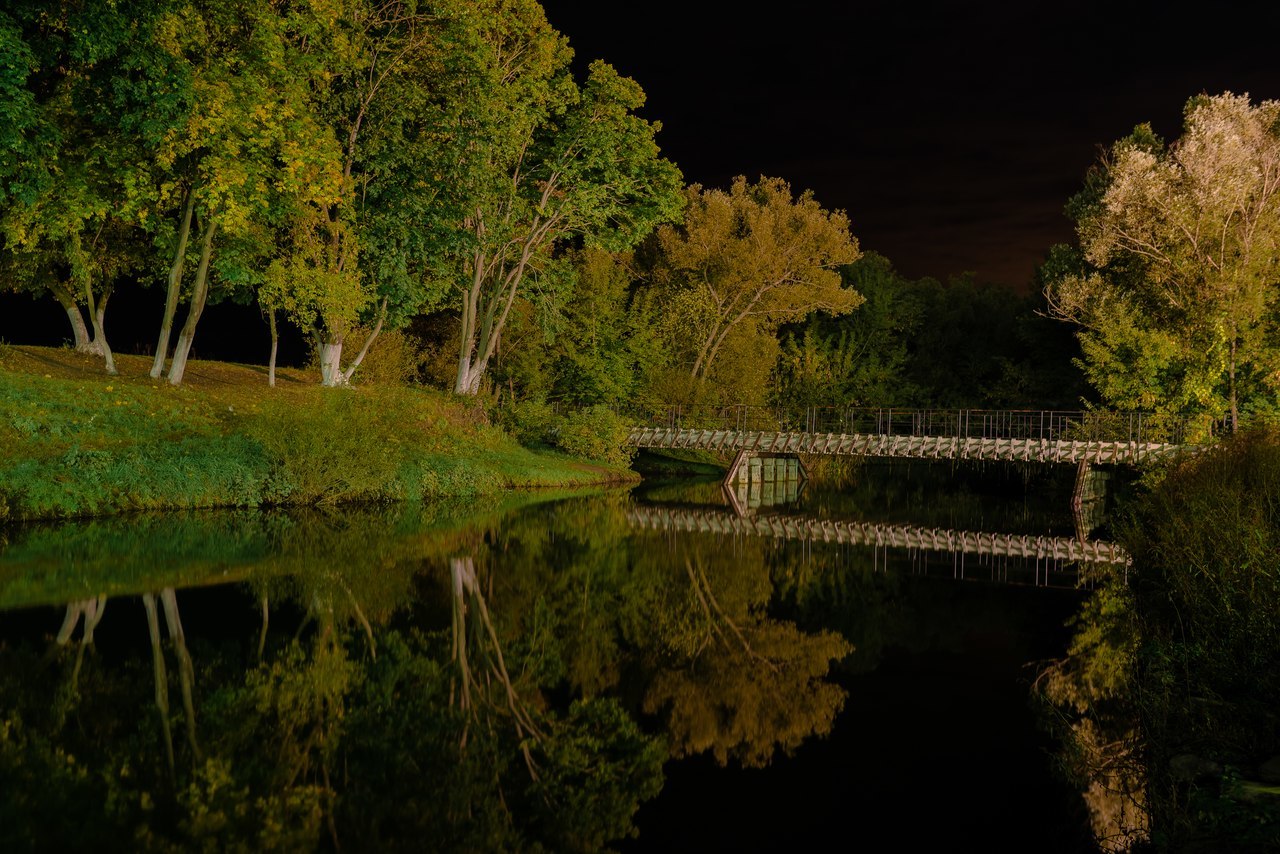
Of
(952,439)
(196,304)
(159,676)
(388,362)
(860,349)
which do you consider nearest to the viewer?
(159,676)

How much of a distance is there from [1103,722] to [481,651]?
7.49 meters

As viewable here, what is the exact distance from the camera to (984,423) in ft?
141

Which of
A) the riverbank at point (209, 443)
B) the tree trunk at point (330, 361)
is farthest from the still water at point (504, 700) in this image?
the tree trunk at point (330, 361)

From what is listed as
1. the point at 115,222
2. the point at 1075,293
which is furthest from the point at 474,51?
the point at 1075,293

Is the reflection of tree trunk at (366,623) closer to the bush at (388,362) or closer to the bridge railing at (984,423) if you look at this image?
the bridge railing at (984,423)

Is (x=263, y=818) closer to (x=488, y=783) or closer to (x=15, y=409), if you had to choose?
(x=488, y=783)

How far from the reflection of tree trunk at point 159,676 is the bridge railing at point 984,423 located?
2878 cm

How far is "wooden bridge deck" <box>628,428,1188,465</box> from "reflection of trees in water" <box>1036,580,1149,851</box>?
19.4 meters

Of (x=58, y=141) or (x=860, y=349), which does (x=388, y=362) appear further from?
(x=860, y=349)

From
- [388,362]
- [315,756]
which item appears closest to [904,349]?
[388,362]

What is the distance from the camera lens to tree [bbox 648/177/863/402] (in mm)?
56562

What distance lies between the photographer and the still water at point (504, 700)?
7457 mm

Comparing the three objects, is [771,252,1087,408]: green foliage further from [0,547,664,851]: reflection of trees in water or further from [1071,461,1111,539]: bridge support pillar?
[0,547,664,851]: reflection of trees in water

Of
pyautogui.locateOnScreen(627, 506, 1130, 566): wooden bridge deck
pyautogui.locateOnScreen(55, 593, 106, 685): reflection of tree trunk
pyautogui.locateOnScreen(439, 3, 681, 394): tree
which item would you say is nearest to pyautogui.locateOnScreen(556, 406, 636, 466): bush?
pyautogui.locateOnScreen(439, 3, 681, 394): tree
